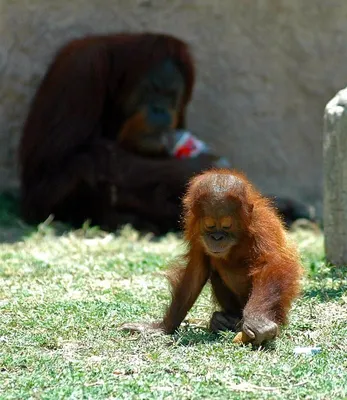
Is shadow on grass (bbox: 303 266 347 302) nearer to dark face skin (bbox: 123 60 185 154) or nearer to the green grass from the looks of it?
the green grass

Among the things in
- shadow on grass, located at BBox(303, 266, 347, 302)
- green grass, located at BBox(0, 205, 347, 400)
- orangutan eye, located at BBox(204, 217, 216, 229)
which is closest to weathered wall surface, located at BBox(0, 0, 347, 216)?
green grass, located at BBox(0, 205, 347, 400)

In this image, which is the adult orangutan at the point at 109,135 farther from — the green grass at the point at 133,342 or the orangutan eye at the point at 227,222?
the orangutan eye at the point at 227,222

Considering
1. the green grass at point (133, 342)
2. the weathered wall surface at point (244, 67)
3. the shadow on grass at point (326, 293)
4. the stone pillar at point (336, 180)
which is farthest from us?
the weathered wall surface at point (244, 67)

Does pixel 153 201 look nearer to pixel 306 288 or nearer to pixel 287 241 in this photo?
pixel 306 288

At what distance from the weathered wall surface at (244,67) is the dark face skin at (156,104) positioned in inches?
20.2

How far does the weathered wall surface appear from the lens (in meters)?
6.82

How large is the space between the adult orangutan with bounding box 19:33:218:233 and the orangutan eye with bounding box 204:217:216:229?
123 inches

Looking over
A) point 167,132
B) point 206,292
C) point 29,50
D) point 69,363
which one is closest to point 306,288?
point 206,292

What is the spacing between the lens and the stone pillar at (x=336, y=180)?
4.52 metres

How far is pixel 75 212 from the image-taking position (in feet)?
21.9

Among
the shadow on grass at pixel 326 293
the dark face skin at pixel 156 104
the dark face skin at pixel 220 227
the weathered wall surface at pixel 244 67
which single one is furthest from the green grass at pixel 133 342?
the weathered wall surface at pixel 244 67

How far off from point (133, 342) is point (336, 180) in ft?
5.60

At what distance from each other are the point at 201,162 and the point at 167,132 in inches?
13.9

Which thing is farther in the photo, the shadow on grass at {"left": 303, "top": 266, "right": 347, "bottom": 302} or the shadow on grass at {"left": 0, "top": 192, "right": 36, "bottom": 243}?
the shadow on grass at {"left": 0, "top": 192, "right": 36, "bottom": 243}
